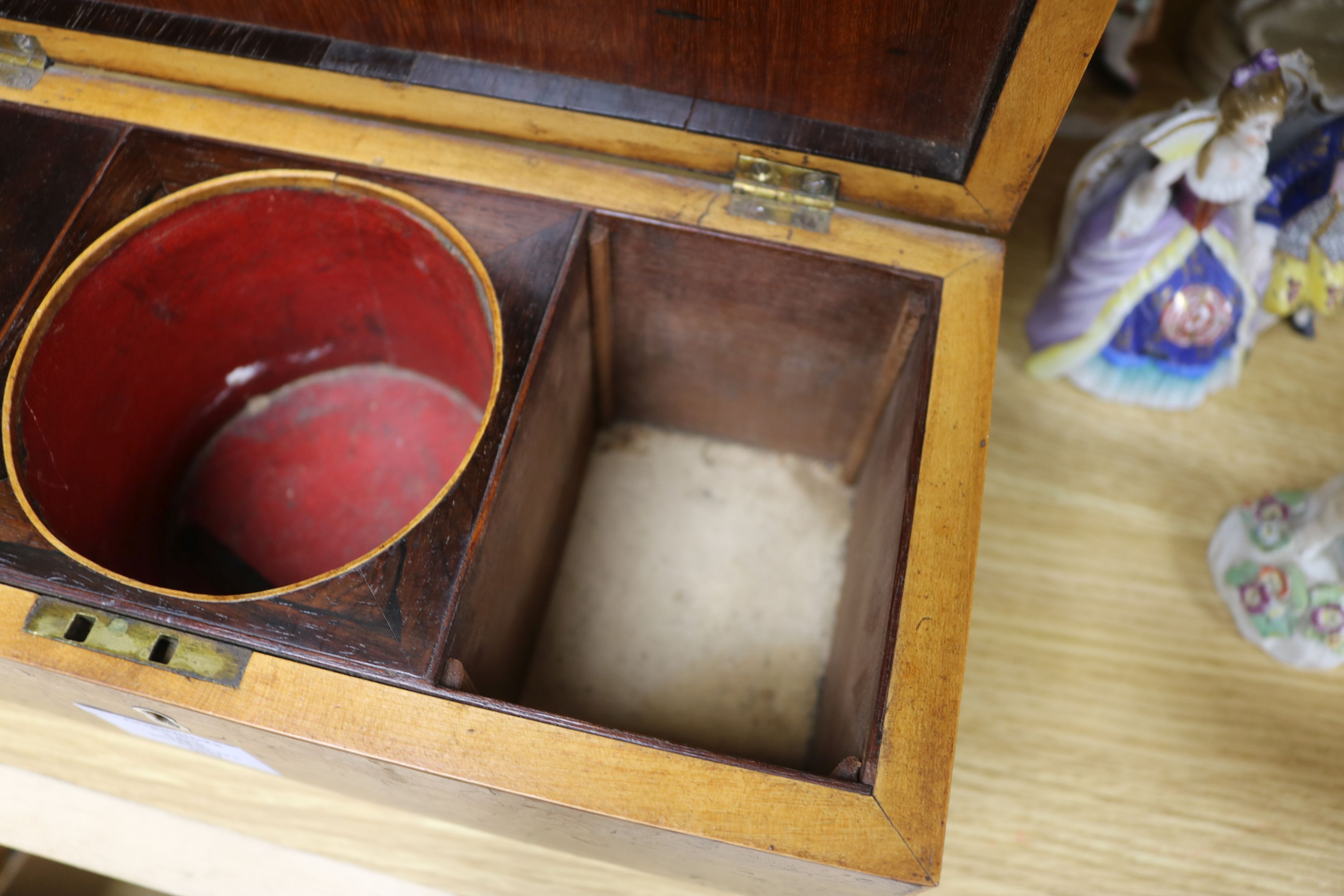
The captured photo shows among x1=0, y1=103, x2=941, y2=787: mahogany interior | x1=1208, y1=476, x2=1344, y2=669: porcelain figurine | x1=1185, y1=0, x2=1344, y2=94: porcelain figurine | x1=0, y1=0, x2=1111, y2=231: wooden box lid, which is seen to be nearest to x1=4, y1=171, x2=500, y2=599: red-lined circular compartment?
x1=0, y1=103, x2=941, y2=787: mahogany interior

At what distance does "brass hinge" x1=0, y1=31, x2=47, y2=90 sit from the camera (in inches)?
33.4

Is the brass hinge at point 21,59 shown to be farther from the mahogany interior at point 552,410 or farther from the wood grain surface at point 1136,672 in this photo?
→ the wood grain surface at point 1136,672

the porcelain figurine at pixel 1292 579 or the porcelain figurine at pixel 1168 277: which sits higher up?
the porcelain figurine at pixel 1168 277

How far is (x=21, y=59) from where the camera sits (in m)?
0.85

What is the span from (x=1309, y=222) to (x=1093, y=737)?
0.65m

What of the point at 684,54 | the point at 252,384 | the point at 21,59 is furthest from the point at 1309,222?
the point at 21,59

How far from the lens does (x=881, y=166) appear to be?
2.60ft

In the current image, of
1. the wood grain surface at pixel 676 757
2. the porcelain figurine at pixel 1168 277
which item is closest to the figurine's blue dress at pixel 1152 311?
the porcelain figurine at pixel 1168 277

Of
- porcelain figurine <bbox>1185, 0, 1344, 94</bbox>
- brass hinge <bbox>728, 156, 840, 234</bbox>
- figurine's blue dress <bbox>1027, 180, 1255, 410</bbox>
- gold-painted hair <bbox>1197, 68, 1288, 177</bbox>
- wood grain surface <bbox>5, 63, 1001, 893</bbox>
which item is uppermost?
porcelain figurine <bbox>1185, 0, 1344, 94</bbox>

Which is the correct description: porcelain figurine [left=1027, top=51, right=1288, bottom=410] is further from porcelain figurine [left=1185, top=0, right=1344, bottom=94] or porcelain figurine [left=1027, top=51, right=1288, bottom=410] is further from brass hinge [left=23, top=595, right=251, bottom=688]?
brass hinge [left=23, top=595, right=251, bottom=688]

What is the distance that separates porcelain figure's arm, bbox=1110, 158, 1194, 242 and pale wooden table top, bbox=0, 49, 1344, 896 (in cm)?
24

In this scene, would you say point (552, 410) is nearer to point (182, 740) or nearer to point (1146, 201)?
point (182, 740)

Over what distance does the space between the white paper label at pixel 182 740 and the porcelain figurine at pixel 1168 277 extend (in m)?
0.97

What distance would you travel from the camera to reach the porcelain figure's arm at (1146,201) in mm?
944
